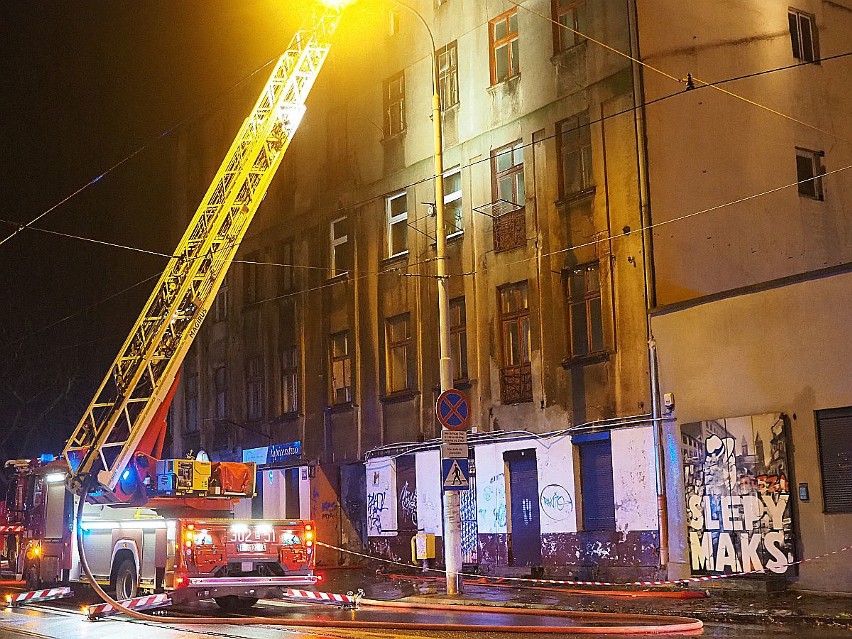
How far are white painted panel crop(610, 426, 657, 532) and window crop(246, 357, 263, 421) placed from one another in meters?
14.7

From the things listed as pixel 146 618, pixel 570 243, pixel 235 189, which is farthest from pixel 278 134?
pixel 146 618

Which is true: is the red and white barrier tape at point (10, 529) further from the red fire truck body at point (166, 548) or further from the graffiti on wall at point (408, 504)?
the graffiti on wall at point (408, 504)

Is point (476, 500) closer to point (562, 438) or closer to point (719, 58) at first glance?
point (562, 438)

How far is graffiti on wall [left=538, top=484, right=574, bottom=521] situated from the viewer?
71.8 feet

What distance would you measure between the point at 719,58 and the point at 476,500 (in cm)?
1134

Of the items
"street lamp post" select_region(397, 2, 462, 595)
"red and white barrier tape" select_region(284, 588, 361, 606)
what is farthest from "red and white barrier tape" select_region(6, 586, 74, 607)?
"street lamp post" select_region(397, 2, 462, 595)

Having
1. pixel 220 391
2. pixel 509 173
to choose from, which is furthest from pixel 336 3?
pixel 220 391

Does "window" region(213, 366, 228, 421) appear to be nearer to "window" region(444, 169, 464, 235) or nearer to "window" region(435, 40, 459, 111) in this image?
"window" region(444, 169, 464, 235)

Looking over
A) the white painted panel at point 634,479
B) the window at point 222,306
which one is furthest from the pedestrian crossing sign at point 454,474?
the window at point 222,306

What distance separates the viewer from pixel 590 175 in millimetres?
22531

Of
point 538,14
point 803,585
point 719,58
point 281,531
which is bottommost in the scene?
point 803,585

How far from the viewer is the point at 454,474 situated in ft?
58.2

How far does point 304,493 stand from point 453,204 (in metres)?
9.70

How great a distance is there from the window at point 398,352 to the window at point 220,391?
8714mm
